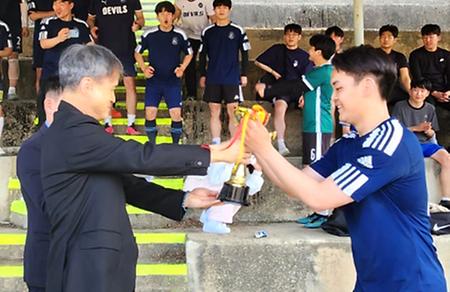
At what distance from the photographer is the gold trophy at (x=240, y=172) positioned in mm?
2396

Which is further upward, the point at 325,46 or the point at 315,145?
the point at 325,46

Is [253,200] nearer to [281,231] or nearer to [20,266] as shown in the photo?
[281,231]

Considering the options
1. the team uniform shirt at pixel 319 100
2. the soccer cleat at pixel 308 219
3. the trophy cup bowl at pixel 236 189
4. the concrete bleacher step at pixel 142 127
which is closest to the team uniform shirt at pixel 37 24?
the concrete bleacher step at pixel 142 127

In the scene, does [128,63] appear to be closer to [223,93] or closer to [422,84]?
[223,93]

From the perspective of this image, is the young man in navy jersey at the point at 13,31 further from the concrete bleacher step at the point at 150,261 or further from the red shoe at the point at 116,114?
the concrete bleacher step at the point at 150,261

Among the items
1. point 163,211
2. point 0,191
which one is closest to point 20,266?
point 0,191

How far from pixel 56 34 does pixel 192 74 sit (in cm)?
179

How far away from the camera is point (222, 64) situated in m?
6.84

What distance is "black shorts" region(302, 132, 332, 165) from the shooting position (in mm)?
5934

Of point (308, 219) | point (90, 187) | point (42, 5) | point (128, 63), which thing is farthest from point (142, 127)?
point (90, 187)

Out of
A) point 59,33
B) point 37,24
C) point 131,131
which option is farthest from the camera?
point 37,24

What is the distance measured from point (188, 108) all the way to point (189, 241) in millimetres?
2639

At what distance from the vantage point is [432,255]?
236 cm

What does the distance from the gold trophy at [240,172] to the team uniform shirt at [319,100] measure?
3.45 m
